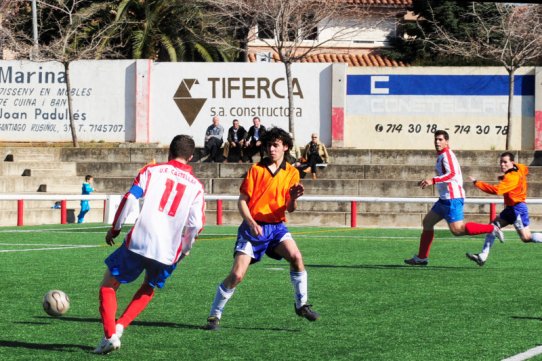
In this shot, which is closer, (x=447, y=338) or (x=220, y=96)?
(x=447, y=338)

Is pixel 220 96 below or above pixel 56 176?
above

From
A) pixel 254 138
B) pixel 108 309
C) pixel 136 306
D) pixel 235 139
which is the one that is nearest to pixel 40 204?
pixel 235 139

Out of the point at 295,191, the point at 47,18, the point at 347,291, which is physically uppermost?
the point at 47,18

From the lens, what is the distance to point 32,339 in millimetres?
10164

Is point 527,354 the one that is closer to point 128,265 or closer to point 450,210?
point 128,265

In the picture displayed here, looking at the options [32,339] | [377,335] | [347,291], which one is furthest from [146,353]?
[347,291]

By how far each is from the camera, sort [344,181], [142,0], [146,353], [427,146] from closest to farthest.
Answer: [146,353] < [344,181] < [427,146] < [142,0]

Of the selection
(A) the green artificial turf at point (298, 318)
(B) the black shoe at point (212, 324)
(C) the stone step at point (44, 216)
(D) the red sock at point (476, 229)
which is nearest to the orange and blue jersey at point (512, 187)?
(D) the red sock at point (476, 229)

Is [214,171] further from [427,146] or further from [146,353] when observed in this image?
[146,353]

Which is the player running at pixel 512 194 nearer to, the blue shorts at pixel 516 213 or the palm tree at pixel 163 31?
the blue shorts at pixel 516 213

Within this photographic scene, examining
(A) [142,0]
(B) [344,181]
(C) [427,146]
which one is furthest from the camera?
(A) [142,0]

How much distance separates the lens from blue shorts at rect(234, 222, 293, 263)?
36.0 feet

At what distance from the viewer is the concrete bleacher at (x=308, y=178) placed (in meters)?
33.5

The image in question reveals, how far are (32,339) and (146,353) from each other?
1235mm
